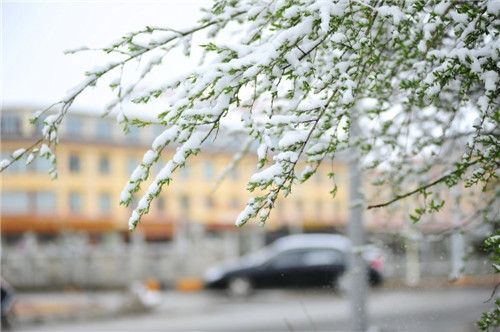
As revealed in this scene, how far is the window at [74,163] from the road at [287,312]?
90.5 feet

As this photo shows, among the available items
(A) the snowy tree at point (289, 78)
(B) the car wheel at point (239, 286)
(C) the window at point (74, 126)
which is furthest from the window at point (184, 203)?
(A) the snowy tree at point (289, 78)

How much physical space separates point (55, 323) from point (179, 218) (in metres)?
33.5

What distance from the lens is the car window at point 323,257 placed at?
1936cm

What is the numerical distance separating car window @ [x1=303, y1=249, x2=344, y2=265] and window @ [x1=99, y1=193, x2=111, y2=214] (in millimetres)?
30404

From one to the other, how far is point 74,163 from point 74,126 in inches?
116

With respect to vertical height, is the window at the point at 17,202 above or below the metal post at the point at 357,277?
above

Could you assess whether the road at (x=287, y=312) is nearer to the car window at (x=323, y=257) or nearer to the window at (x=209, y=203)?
the car window at (x=323, y=257)

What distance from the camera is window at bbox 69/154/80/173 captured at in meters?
45.1

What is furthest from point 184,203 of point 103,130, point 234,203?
point 103,130

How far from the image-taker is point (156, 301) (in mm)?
16328

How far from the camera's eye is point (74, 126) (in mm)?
44406

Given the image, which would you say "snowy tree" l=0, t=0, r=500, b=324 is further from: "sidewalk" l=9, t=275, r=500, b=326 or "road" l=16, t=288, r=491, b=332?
"sidewalk" l=9, t=275, r=500, b=326

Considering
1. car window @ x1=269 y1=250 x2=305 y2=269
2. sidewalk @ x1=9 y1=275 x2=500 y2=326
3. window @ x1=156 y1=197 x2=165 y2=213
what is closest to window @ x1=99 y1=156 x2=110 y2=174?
window @ x1=156 y1=197 x2=165 y2=213

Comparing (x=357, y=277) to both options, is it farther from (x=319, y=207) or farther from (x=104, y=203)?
(x=319, y=207)
